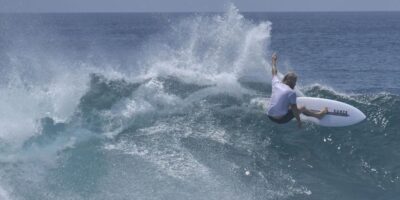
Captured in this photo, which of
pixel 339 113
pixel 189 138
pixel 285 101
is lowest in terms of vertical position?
pixel 189 138

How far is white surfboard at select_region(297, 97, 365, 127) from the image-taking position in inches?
553

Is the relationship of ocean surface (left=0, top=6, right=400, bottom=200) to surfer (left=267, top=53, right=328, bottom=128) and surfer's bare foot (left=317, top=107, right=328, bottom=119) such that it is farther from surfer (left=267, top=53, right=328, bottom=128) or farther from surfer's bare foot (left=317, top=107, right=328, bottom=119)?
surfer (left=267, top=53, right=328, bottom=128)

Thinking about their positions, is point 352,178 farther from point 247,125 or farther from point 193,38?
point 193,38

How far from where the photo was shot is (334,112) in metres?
14.0

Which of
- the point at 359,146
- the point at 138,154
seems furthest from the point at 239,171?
the point at 359,146

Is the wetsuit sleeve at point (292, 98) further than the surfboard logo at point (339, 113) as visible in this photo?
No

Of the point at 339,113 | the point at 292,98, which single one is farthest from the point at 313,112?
the point at 292,98

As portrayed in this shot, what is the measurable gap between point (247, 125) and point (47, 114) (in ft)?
17.2

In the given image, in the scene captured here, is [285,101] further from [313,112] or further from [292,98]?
[313,112]

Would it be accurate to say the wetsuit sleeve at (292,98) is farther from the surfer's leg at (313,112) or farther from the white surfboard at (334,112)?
the white surfboard at (334,112)

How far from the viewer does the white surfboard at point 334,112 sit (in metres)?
14.0

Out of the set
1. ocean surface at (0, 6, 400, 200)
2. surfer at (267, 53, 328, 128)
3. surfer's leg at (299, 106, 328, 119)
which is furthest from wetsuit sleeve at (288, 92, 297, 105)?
ocean surface at (0, 6, 400, 200)

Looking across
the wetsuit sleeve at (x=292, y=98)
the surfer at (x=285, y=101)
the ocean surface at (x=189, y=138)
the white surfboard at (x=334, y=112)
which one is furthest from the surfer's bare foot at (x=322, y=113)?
the wetsuit sleeve at (x=292, y=98)

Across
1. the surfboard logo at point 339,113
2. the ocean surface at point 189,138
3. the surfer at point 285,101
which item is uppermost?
the surfer at point 285,101
